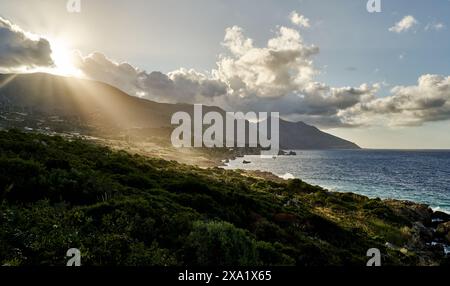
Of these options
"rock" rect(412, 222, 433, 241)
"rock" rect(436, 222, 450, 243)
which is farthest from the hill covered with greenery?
"rock" rect(436, 222, 450, 243)

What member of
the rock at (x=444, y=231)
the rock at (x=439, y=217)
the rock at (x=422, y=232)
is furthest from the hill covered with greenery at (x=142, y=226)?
the rock at (x=439, y=217)

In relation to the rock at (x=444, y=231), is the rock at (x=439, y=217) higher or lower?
lower

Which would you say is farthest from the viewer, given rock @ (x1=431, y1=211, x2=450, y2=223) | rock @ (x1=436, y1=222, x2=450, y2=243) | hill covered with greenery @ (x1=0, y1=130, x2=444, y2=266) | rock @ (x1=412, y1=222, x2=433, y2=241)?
rock @ (x1=431, y1=211, x2=450, y2=223)

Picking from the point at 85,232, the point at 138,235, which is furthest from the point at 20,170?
the point at 138,235

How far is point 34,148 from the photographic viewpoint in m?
22.2

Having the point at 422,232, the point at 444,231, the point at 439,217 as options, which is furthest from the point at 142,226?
the point at 439,217

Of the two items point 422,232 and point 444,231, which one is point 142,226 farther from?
point 444,231

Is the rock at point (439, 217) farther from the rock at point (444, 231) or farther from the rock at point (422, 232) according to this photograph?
the rock at point (422, 232)

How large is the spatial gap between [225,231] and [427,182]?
93.5m

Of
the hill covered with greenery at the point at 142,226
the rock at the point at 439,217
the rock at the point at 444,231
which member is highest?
the hill covered with greenery at the point at 142,226

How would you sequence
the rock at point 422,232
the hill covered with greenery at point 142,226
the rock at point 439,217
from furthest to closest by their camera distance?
1. the rock at point 439,217
2. the rock at point 422,232
3. the hill covered with greenery at point 142,226

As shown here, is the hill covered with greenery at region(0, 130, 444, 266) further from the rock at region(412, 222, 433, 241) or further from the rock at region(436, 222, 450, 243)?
the rock at region(436, 222, 450, 243)

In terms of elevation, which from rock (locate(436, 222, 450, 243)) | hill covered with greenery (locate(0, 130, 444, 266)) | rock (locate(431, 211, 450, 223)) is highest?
hill covered with greenery (locate(0, 130, 444, 266))
